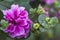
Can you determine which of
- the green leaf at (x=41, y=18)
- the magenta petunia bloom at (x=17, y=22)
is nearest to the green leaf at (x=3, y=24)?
the magenta petunia bloom at (x=17, y=22)

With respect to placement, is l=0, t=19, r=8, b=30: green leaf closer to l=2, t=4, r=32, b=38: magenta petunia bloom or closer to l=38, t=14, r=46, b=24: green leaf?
l=2, t=4, r=32, b=38: magenta petunia bloom

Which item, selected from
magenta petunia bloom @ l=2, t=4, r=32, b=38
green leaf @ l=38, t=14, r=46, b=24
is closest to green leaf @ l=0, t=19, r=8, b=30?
magenta petunia bloom @ l=2, t=4, r=32, b=38

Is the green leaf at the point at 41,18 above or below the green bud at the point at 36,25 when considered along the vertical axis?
above

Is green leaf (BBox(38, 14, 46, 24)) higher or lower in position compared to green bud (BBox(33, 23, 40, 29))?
higher

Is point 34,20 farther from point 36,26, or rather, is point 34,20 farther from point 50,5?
point 50,5

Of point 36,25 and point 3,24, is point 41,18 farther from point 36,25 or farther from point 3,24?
point 3,24

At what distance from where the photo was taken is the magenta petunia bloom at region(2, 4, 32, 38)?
0.80 m

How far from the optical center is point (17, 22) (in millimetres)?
815

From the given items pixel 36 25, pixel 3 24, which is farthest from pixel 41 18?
pixel 3 24

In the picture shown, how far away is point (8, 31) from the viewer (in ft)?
2.63

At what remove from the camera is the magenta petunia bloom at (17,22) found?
2.64ft

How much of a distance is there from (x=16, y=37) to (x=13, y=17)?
2.9 inches

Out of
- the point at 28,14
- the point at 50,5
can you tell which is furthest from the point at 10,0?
the point at 50,5

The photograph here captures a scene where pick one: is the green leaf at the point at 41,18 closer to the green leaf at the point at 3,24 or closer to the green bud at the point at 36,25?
the green bud at the point at 36,25
